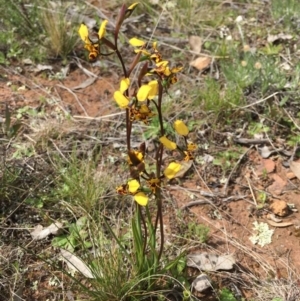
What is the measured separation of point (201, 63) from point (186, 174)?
3.01ft

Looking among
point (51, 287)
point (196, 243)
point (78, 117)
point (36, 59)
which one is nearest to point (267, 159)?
point (196, 243)

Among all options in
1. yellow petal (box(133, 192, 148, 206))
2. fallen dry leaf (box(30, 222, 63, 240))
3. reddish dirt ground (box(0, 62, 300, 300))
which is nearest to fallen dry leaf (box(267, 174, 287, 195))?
reddish dirt ground (box(0, 62, 300, 300))

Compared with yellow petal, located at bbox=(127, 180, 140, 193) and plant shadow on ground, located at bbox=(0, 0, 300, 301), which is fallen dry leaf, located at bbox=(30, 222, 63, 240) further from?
yellow petal, located at bbox=(127, 180, 140, 193)

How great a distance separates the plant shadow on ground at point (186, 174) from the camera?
6.27 ft

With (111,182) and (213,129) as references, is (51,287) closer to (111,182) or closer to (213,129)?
(111,182)

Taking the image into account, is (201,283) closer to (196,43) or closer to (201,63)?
(201,63)

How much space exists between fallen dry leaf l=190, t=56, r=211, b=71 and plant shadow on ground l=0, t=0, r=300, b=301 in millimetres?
35

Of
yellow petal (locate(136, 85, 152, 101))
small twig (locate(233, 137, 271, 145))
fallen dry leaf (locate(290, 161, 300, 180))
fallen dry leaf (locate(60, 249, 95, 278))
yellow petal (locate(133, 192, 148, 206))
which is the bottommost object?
fallen dry leaf (locate(60, 249, 95, 278))

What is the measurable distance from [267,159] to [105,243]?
3.52ft

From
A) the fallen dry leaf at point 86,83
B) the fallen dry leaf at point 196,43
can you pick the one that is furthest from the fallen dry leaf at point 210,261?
the fallen dry leaf at point 196,43

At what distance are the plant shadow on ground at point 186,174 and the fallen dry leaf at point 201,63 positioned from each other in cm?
4

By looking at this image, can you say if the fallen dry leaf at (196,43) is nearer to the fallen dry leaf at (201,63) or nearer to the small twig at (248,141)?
the fallen dry leaf at (201,63)

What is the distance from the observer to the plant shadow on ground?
191 cm

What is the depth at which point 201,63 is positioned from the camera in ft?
9.98
